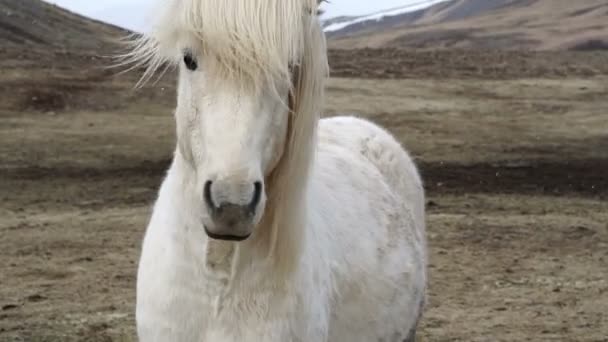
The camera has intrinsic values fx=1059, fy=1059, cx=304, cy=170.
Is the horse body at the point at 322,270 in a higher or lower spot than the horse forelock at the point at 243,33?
lower

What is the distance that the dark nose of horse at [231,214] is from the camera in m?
2.52

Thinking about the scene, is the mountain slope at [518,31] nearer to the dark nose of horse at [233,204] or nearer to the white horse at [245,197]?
the white horse at [245,197]

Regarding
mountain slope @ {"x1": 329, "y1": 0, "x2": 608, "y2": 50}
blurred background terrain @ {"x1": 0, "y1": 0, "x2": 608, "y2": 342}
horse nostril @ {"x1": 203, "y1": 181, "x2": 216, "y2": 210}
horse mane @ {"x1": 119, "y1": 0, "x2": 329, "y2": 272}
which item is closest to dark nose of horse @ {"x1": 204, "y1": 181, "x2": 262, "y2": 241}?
horse nostril @ {"x1": 203, "y1": 181, "x2": 216, "y2": 210}

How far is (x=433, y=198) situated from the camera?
387 inches

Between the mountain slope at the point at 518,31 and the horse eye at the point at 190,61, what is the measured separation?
24166 millimetres

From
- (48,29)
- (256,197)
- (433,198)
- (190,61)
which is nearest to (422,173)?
(433,198)

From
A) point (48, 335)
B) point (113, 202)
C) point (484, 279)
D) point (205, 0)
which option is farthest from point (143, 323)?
point (113, 202)

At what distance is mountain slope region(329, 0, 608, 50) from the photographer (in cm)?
2783

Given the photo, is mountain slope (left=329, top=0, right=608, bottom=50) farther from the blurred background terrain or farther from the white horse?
the white horse

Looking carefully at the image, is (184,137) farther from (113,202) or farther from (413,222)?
(113,202)

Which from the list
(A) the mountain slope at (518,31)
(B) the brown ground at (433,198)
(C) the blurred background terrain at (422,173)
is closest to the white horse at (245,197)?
(C) the blurred background terrain at (422,173)

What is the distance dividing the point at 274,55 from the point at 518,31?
92.7ft

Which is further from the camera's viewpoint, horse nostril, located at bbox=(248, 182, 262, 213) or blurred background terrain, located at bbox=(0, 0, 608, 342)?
blurred background terrain, located at bbox=(0, 0, 608, 342)

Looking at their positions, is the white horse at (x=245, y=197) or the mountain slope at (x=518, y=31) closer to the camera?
the white horse at (x=245, y=197)
